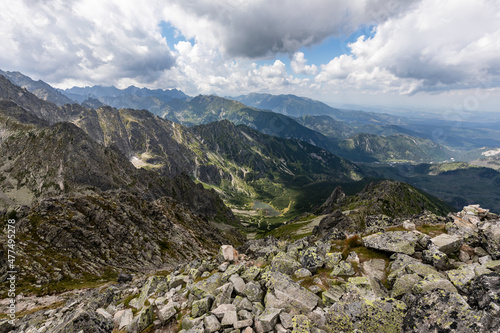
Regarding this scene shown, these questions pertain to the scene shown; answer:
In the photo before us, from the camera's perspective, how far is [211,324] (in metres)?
14.1

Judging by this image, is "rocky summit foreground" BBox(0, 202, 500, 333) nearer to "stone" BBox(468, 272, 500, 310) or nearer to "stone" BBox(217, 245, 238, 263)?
"stone" BBox(468, 272, 500, 310)

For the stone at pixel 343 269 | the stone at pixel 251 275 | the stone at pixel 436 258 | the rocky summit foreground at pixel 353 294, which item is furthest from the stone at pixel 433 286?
the stone at pixel 251 275

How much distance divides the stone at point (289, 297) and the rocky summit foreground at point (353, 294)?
0.07m

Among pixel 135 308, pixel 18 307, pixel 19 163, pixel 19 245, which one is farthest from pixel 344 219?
pixel 19 163

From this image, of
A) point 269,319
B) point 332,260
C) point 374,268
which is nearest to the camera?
point 269,319

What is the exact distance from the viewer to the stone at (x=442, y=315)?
10156 mm

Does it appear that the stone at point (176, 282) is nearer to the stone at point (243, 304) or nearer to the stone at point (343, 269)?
the stone at point (243, 304)

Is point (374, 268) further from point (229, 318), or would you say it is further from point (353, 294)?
point (229, 318)

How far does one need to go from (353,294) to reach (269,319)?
20.4 ft

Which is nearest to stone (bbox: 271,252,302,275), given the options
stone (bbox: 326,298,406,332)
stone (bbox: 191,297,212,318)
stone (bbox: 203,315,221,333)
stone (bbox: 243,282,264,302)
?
stone (bbox: 243,282,264,302)

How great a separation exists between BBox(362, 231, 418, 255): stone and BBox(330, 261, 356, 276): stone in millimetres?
4553

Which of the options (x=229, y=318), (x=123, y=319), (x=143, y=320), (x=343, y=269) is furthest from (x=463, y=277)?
(x=123, y=319)

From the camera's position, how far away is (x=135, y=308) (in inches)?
920

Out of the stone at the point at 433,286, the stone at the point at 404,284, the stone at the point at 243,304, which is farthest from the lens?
the stone at the point at 243,304
